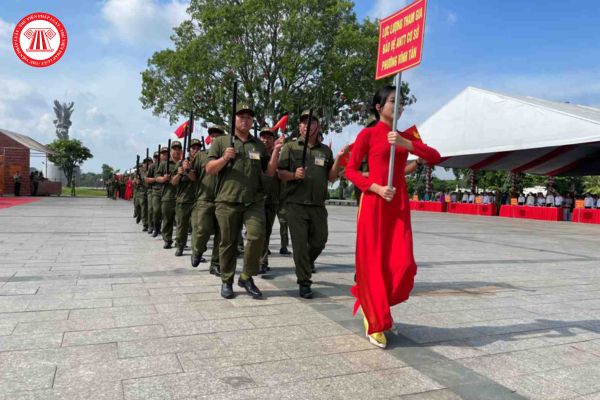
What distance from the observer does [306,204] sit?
17.5 feet

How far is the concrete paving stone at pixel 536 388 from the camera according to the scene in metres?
2.82

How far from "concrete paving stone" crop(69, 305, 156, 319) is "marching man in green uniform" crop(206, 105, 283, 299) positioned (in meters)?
0.87

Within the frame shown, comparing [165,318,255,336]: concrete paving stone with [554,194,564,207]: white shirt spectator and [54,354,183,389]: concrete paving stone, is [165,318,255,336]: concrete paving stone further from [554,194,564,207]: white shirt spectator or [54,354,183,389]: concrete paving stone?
[554,194,564,207]: white shirt spectator

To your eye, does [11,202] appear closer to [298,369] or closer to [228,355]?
[228,355]

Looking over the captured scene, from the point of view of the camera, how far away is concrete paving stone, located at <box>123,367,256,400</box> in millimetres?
2654

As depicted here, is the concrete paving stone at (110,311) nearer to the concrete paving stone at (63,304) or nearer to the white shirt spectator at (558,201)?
the concrete paving stone at (63,304)

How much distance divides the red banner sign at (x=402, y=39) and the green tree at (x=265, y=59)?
22907mm

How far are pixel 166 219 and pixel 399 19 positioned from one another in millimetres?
6142

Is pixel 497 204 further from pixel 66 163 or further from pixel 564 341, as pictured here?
pixel 66 163

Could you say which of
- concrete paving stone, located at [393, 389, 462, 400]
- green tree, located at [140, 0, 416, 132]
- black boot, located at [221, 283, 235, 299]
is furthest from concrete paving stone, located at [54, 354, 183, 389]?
green tree, located at [140, 0, 416, 132]

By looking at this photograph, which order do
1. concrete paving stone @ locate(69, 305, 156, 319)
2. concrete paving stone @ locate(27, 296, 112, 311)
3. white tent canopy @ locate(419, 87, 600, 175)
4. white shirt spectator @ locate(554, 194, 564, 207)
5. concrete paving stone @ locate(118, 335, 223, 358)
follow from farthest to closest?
1. white shirt spectator @ locate(554, 194, 564, 207)
2. white tent canopy @ locate(419, 87, 600, 175)
3. concrete paving stone @ locate(27, 296, 112, 311)
4. concrete paving stone @ locate(69, 305, 156, 319)
5. concrete paving stone @ locate(118, 335, 223, 358)

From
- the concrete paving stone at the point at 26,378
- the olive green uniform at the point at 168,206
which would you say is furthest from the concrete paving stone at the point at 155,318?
the olive green uniform at the point at 168,206

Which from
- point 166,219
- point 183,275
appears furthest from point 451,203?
point 183,275

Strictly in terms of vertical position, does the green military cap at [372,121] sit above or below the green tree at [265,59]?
below
